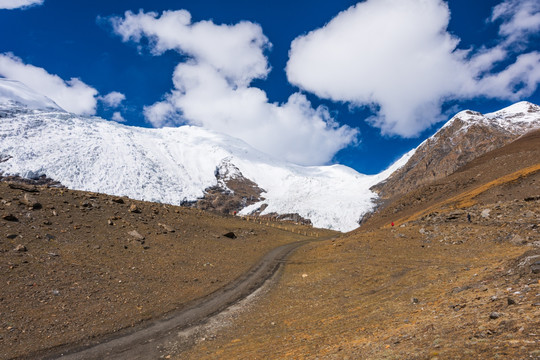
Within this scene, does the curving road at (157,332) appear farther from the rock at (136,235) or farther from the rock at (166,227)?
the rock at (166,227)

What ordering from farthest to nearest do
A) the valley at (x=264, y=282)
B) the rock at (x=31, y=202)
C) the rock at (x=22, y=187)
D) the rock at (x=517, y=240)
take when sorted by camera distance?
1. the rock at (x=22, y=187)
2. the rock at (x=31, y=202)
3. the rock at (x=517, y=240)
4. the valley at (x=264, y=282)

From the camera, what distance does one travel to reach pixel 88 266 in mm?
18984

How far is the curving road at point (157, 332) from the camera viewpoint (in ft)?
41.2

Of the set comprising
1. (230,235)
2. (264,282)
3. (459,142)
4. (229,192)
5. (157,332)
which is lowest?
(157,332)

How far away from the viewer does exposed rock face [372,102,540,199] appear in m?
107

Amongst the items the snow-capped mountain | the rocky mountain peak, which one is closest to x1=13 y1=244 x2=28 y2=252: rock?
the snow-capped mountain

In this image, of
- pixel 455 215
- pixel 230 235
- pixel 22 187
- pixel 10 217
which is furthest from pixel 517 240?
pixel 22 187

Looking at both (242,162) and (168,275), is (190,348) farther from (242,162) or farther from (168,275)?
(242,162)

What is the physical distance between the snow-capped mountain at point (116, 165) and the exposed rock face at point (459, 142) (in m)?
14.5

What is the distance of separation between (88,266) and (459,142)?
134912 mm

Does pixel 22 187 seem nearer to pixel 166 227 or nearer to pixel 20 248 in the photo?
pixel 20 248

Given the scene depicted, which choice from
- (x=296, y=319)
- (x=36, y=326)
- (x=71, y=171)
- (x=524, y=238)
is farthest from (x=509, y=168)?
(x=71, y=171)

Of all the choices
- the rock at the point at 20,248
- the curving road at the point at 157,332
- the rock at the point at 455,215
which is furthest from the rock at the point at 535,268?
the rock at the point at 20,248

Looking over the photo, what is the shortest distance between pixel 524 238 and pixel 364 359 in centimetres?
1881
